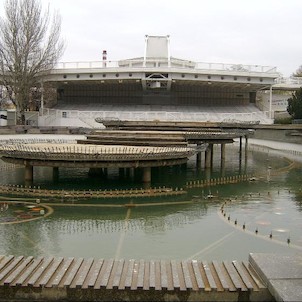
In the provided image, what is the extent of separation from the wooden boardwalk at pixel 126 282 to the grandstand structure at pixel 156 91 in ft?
99.7

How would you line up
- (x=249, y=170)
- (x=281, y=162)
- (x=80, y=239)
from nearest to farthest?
(x=80, y=239) < (x=249, y=170) < (x=281, y=162)

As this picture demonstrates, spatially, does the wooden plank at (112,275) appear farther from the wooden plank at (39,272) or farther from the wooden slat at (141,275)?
the wooden plank at (39,272)

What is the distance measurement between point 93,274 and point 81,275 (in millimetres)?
154

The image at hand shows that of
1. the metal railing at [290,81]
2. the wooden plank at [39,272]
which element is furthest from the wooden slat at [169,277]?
the metal railing at [290,81]

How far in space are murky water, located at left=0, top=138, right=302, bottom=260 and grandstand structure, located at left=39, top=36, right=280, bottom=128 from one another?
20745 mm

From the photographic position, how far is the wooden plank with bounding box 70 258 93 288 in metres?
5.37

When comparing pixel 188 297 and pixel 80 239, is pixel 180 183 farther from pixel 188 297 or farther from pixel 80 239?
pixel 188 297

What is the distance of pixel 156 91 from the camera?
152ft

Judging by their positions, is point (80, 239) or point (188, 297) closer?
point (188, 297)

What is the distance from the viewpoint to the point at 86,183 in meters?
17.0

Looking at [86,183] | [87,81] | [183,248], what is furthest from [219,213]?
[87,81]

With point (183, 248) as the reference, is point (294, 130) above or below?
above

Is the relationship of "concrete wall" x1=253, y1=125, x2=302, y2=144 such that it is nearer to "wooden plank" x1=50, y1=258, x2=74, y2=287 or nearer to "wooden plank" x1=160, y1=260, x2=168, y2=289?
"wooden plank" x1=160, y1=260, x2=168, y2=289

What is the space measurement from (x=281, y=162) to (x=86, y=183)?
44.8ft
